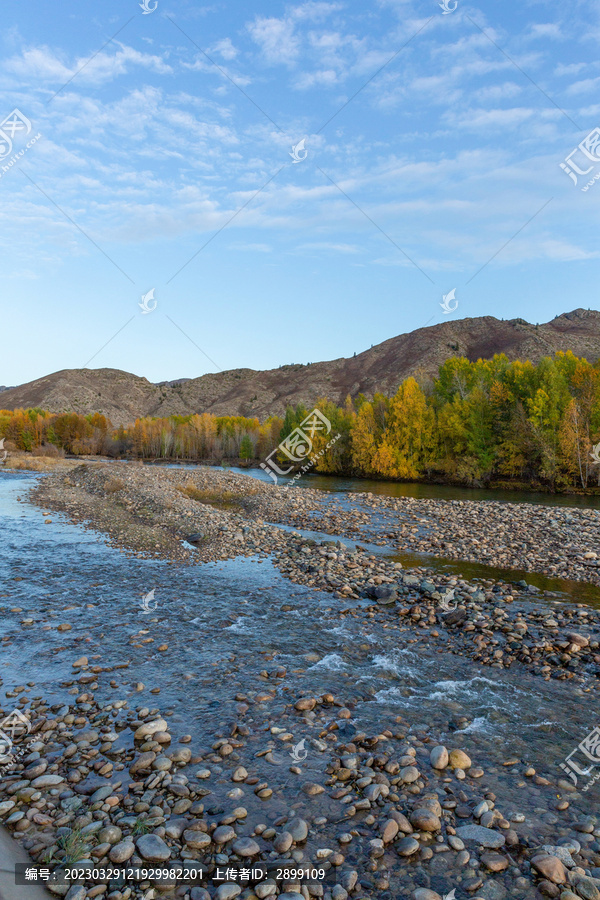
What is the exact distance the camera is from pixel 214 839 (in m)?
4.81

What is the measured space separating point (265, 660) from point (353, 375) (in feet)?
525

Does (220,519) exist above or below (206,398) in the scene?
below

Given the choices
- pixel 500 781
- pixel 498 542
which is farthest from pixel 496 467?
pixel 500 781

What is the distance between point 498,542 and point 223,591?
468 inches

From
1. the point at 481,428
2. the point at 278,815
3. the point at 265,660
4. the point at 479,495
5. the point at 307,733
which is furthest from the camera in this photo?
the point at 481,428

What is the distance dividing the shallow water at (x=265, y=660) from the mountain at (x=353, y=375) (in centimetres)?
10673

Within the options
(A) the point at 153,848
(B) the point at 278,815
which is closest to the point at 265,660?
(B) the point at 278,815

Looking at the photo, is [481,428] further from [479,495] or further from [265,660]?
[265,660]

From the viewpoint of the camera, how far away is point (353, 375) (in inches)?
6501

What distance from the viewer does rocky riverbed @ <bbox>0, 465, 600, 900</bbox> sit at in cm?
459

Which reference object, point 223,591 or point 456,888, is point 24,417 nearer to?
point 223,591

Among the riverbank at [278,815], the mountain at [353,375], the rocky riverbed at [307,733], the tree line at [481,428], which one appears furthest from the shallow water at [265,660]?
the mountain at [353,375]

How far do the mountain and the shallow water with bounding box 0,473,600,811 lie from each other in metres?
107

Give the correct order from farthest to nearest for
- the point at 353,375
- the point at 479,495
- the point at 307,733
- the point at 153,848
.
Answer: the point at 353,375, the point at 479,495, the point at 307,733, the point at 153,848
